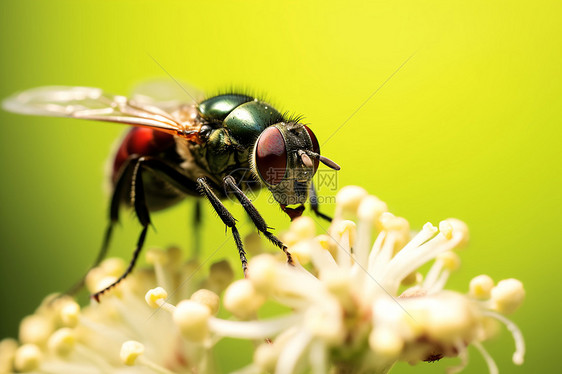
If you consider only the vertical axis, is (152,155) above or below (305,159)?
below

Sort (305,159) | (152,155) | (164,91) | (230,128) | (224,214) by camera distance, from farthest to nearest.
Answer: (164,91)
(152,155)
(230,128)
(224,214)
(305,159)

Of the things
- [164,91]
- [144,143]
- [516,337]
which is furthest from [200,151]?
[516,337]

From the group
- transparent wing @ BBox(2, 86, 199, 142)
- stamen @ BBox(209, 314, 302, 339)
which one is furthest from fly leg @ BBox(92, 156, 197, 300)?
stamen @ BBox(209, 314, 302, 339)

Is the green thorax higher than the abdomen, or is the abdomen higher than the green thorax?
the green thorax

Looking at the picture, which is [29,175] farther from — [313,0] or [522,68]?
[522,68]

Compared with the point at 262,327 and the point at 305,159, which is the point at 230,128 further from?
the point at 262,327

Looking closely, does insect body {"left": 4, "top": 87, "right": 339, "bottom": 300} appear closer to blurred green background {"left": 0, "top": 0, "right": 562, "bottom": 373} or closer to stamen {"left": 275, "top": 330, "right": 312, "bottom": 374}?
blurred green background {"left": 0, "top": 0, "right": 562, "bottom": 373}
